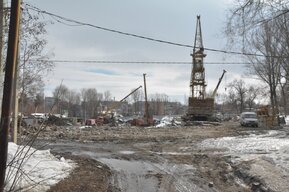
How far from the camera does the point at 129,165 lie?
54.2ft

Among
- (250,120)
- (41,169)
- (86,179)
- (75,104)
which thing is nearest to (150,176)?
(86,179)

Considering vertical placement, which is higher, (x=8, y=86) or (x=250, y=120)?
(x=250, y=120)

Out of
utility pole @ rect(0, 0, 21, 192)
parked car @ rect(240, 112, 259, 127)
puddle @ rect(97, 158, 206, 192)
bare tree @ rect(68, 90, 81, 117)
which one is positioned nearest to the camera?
utility pole @ rect(0, 0, 21, 192)

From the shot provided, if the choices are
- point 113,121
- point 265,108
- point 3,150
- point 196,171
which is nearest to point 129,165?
point 196,171

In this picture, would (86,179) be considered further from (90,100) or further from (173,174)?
(90,100)

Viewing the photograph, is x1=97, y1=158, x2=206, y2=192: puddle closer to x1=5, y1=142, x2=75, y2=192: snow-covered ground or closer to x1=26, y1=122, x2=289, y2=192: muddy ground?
x1=26, y1=122, x2=289, y2=192: muddy ground

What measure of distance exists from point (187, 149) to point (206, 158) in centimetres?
446

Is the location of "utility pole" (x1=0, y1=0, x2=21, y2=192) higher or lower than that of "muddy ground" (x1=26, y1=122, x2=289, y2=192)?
higher

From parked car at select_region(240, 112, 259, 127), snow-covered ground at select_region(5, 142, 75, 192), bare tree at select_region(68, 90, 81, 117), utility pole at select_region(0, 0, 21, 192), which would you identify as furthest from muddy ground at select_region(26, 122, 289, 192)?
bare tree at select_region(68, 90, 81, 117)

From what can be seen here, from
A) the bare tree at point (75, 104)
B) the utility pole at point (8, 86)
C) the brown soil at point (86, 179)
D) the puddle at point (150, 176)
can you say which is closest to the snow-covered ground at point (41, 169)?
the brown soil at point (86, 179)

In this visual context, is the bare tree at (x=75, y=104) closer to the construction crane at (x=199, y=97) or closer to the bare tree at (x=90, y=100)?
the bare tree at (x=90, y=100)

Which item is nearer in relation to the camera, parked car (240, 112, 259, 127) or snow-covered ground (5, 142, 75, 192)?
snow-covered ground (5, 142, 75, 192)

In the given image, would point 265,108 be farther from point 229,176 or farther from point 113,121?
point 229,176

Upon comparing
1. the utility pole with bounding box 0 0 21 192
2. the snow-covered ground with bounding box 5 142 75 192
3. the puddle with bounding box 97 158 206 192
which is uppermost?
the utility pole with bounding box 0 0 21 192
